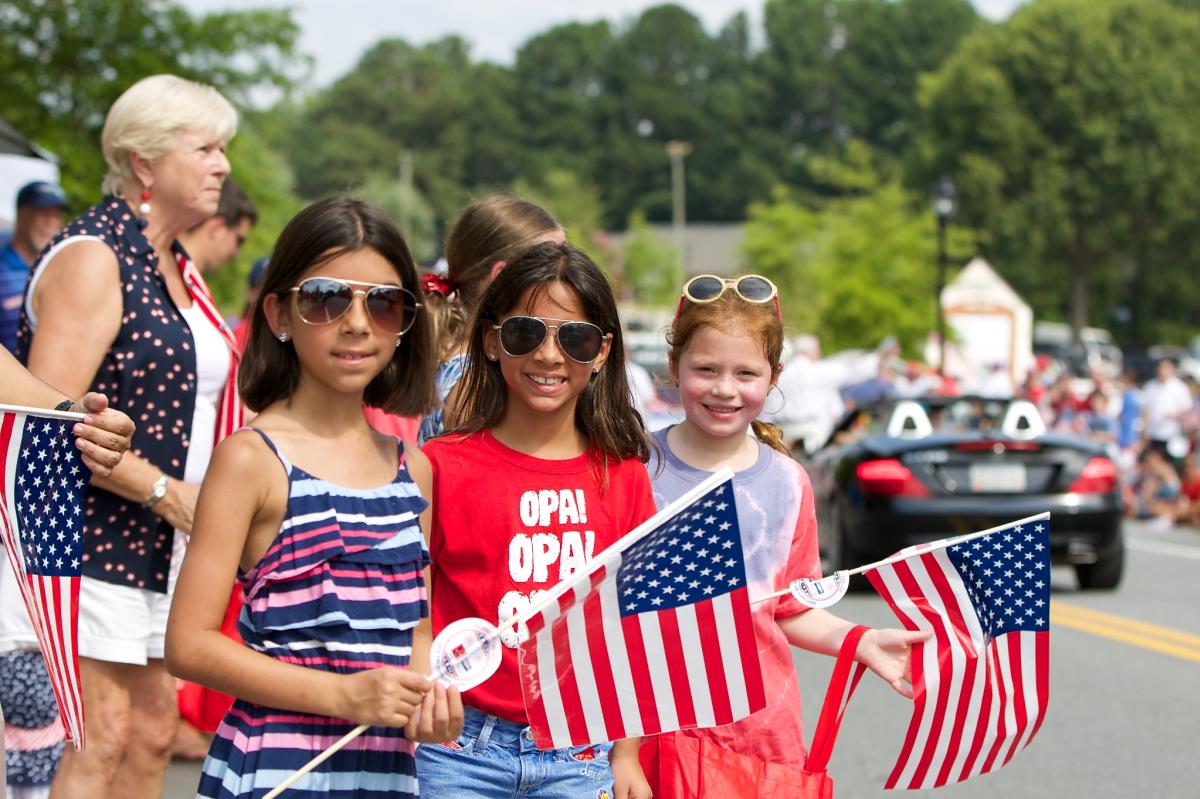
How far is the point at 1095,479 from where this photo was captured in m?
11.4

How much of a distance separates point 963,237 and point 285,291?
48.2m

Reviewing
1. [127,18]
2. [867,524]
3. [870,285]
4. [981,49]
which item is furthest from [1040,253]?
[867,524]

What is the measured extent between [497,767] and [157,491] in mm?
1309

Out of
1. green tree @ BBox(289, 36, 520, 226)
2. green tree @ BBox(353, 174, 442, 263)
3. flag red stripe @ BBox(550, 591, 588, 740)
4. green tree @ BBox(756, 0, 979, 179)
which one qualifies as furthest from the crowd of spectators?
green tree @ BBox(756, 0, 979, 179)

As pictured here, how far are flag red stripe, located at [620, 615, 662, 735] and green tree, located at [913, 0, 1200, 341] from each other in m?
71.9

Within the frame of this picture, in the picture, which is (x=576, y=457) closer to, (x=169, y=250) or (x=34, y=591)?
(x=34, y=591)

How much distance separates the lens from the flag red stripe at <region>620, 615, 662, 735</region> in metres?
2.94

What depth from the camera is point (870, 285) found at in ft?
120

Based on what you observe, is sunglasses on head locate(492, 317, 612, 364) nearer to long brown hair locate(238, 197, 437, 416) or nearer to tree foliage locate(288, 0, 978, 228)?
long brown hair locate(238, 197, 437, 416)

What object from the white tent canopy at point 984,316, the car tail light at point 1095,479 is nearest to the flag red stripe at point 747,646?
the car tail light at point 1095,479

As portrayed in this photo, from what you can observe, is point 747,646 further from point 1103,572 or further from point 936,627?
point 1103,572

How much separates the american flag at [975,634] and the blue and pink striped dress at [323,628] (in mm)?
1142

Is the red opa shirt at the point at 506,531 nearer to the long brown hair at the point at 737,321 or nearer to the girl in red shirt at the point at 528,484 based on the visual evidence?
the girl in red shirt at the point at 528,484

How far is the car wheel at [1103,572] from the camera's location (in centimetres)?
1184
